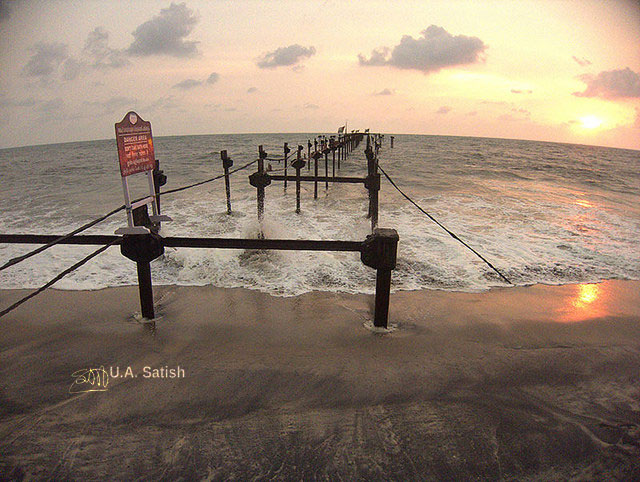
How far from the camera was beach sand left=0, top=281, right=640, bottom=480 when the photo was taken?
2.60 metres

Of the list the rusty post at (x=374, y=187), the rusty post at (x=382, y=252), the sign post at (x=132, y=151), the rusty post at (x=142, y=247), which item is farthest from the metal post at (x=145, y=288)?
the rusty post at (x=374, y=187)

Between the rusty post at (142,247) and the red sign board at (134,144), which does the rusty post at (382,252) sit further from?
the red sign board at (134,144)

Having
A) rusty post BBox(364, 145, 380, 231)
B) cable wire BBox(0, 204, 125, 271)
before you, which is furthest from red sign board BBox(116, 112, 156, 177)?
rusty post BBox(364, 145, 380, 231)

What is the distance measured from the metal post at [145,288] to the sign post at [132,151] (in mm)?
529

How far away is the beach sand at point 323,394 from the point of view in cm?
260

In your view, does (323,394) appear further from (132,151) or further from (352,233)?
(352,233)

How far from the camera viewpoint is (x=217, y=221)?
41.0ft

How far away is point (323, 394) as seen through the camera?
334cm

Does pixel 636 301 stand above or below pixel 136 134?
below

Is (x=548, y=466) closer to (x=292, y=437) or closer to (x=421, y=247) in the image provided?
(x=292, y=437)

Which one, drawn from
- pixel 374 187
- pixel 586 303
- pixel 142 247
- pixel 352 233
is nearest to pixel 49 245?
pixel 142 247

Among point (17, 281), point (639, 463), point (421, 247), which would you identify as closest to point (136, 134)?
point (17, 281)

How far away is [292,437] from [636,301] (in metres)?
6.33

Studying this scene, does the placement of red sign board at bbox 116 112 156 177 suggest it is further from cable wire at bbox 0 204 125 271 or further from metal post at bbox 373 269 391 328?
metal post at bbox 373 269 391 328
